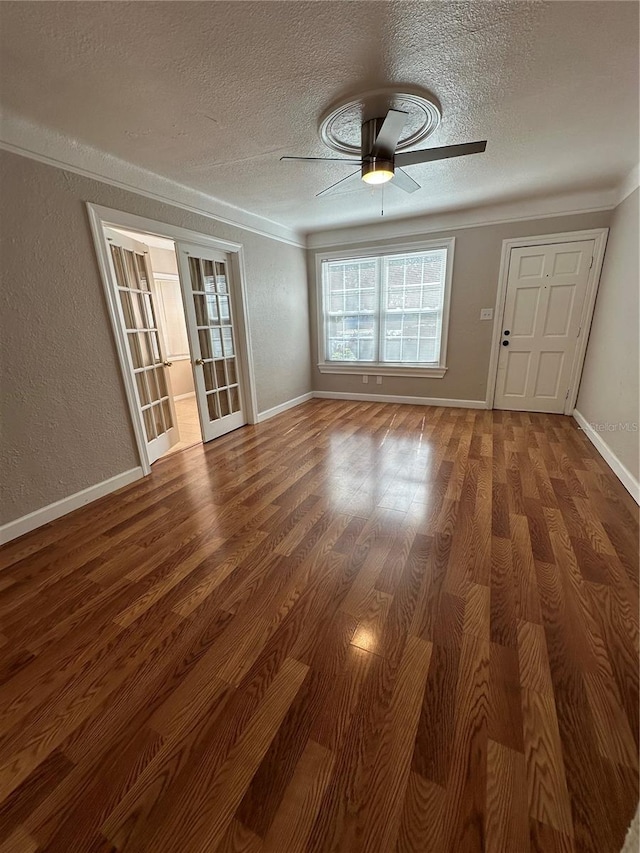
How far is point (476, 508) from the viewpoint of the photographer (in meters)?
2.30

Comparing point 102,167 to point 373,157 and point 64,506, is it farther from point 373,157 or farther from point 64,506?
point 64,506

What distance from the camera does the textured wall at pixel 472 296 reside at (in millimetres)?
3968

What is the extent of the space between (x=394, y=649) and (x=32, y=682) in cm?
142

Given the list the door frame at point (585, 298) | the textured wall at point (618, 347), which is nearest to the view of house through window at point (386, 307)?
the door frame at point (585, 298)

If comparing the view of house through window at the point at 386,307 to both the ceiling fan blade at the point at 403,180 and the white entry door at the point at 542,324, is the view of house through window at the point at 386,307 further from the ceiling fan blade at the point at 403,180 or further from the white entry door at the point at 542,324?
the ceiling fan blade at the point at 403,180

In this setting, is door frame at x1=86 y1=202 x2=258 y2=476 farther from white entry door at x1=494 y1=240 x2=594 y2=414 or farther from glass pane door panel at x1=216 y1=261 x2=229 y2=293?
white entry door at x1=494 y1=240 x2=594 y2=414

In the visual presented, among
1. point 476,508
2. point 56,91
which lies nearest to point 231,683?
point 476,508

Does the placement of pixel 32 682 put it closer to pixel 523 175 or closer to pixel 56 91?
pixel 56 91

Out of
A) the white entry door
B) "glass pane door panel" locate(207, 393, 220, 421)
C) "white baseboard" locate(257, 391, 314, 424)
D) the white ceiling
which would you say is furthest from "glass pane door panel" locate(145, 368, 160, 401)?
the white entry door

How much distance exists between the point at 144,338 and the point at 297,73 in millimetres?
2412

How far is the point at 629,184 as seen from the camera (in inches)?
123

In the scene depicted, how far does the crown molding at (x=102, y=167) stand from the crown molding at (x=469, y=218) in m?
1.64

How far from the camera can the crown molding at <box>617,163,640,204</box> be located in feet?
9.62

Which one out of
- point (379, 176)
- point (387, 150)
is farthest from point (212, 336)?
point (387, 150)
